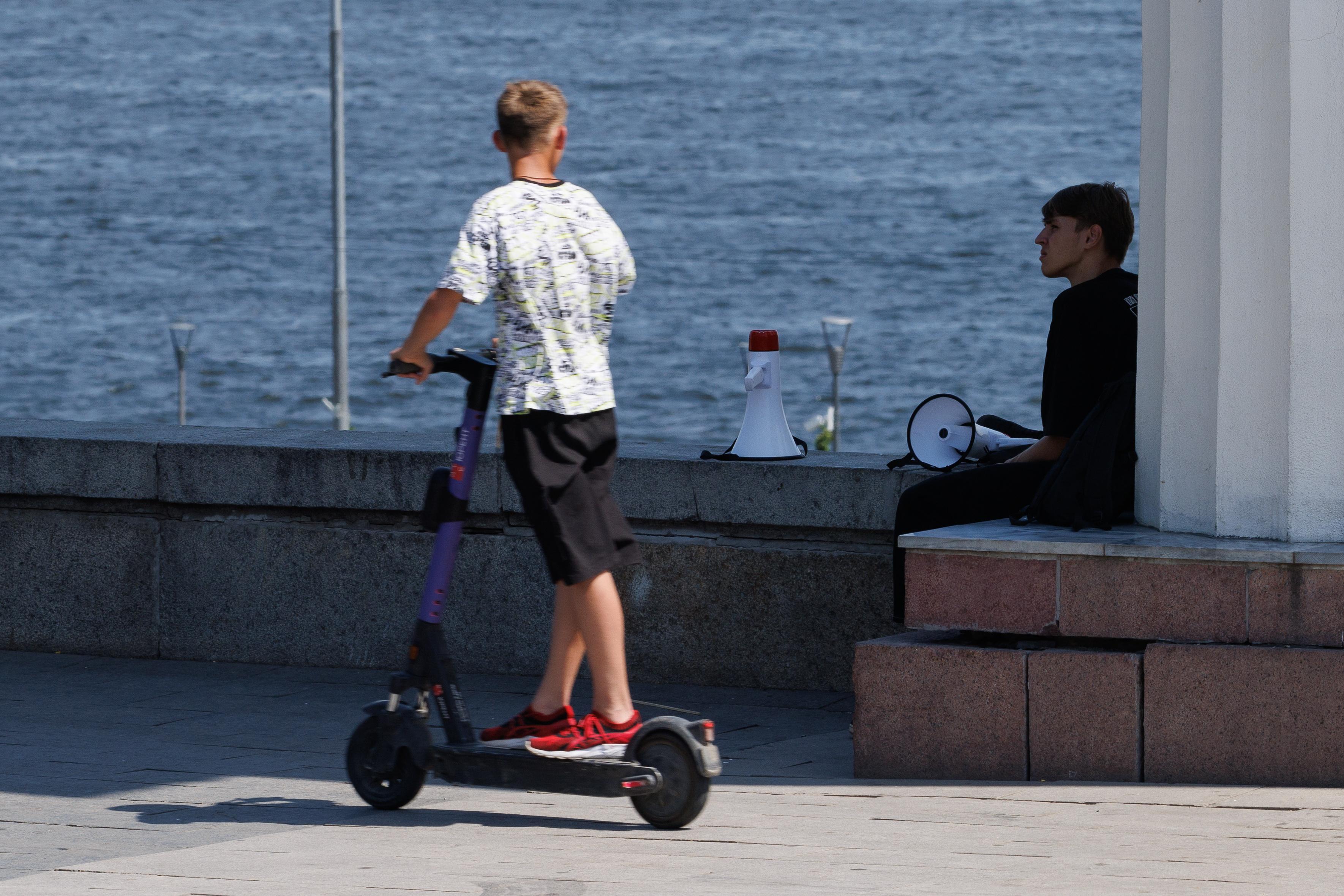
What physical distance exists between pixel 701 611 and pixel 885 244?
8551cm

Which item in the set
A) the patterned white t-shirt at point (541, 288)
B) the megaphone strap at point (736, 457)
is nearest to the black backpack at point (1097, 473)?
the megaphone strap at point (736, 457)

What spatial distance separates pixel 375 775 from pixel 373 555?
6.87 feet

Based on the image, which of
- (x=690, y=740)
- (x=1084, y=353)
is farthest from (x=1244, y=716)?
(x=690, y=740)

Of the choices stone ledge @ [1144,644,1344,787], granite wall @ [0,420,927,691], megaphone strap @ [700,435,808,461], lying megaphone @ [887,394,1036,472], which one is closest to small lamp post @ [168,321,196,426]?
granite wall @ [0,420,927,691]

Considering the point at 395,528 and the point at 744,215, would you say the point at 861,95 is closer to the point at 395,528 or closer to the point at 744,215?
the point at 744,215

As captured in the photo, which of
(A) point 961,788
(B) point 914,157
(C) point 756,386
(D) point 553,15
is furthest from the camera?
(D) point 553,15

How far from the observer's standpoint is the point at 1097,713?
5004 mm

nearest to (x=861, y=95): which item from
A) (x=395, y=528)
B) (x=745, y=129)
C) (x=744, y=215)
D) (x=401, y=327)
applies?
(x=745, y=129)

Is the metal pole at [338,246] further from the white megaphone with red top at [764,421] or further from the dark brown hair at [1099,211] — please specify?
the dark brown hair at [1099,211]

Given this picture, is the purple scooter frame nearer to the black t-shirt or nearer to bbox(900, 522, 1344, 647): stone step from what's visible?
bbox(900, 522, 1344, 647): stone step

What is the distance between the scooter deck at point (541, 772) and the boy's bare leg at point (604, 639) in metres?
0.17

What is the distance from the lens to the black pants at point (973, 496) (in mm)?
5570

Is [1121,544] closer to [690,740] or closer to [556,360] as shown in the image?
[690,740]

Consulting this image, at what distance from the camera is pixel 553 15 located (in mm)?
115000
